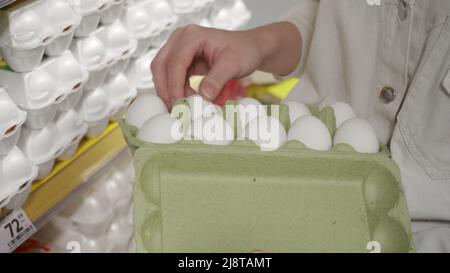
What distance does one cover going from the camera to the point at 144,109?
92cm

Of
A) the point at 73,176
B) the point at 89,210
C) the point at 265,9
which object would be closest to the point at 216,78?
the point at 73,176

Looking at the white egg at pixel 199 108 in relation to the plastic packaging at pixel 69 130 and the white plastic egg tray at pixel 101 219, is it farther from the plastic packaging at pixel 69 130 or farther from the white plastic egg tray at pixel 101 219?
the white plastic egg tray at pixel 101 219

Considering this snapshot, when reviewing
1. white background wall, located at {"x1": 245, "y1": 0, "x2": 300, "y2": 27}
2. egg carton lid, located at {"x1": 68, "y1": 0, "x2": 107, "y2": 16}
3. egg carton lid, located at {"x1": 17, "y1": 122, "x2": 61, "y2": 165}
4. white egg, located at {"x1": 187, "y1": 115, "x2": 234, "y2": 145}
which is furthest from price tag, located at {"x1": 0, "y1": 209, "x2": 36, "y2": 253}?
white background wall, located at {"x1": 245, "y1": 0, "x2": 300, "y2": 27}

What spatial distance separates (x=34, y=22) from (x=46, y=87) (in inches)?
5.8

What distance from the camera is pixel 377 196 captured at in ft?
2.67

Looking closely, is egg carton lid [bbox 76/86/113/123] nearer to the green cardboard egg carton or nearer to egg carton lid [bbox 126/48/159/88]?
egg carton lid [bbox 126/48/159/88]

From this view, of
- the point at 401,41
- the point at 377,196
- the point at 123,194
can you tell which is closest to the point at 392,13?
the point at 401,41

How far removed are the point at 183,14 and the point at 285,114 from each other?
80 cm

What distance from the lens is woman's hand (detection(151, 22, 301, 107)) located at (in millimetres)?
1045

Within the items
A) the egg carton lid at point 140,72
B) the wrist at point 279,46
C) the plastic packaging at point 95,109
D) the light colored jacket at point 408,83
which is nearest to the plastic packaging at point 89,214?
the plastic packaging at point 95,109

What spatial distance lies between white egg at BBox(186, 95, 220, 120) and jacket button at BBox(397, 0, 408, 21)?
0.38 meters

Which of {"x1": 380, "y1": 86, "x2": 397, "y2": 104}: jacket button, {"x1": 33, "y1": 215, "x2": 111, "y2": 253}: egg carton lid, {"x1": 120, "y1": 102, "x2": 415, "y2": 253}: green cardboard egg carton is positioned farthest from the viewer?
{"x1": 33, "y1": 215, "x2": 111, "y2": 253}: egg carton lid
